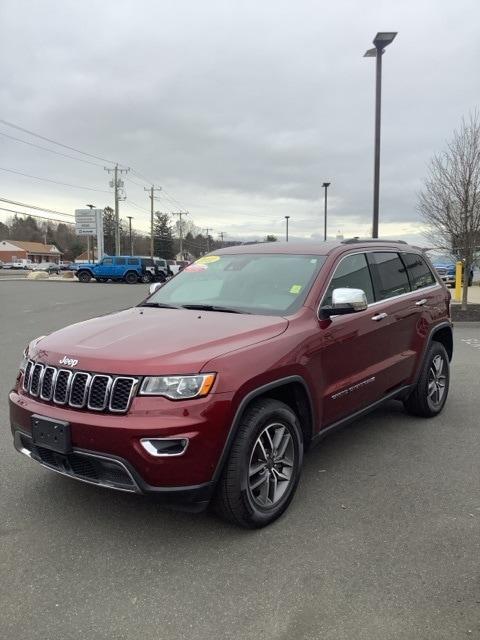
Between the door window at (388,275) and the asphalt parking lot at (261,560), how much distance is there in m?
1.42

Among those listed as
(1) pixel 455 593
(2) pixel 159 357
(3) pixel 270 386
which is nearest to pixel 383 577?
(1) pixel 455 593

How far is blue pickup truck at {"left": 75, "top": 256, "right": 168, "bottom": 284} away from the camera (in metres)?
38.9

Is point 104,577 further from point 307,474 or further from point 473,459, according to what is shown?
point 473,459

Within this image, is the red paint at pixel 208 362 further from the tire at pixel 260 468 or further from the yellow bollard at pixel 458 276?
the yellow bollard at pixel 458 276

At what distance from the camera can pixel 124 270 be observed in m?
39.1

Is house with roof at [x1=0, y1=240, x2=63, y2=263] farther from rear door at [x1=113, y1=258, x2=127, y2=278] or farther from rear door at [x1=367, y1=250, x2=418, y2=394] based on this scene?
rear door at [x1=367, y1=250, x2=418, y2=394]

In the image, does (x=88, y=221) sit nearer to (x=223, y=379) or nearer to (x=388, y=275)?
(x=388, y=275)

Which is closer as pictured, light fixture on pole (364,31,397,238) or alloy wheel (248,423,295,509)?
alloy wheel (248,423,295,509)

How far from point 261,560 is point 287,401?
1010 mm

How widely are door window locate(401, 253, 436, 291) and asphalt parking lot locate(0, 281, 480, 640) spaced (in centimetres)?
176

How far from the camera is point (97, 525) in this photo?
128 inches

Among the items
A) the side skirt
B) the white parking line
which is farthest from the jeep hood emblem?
the white parking line

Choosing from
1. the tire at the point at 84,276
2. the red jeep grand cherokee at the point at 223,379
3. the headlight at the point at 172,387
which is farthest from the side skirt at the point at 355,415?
the tire at the point at 84,276

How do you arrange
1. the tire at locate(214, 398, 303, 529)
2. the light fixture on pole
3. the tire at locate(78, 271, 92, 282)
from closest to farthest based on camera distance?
1. the tire at locate(214, 398, 303, 529)
2. the light fixture on pole
3. the tire at locate(78, 271, 92, 282)
